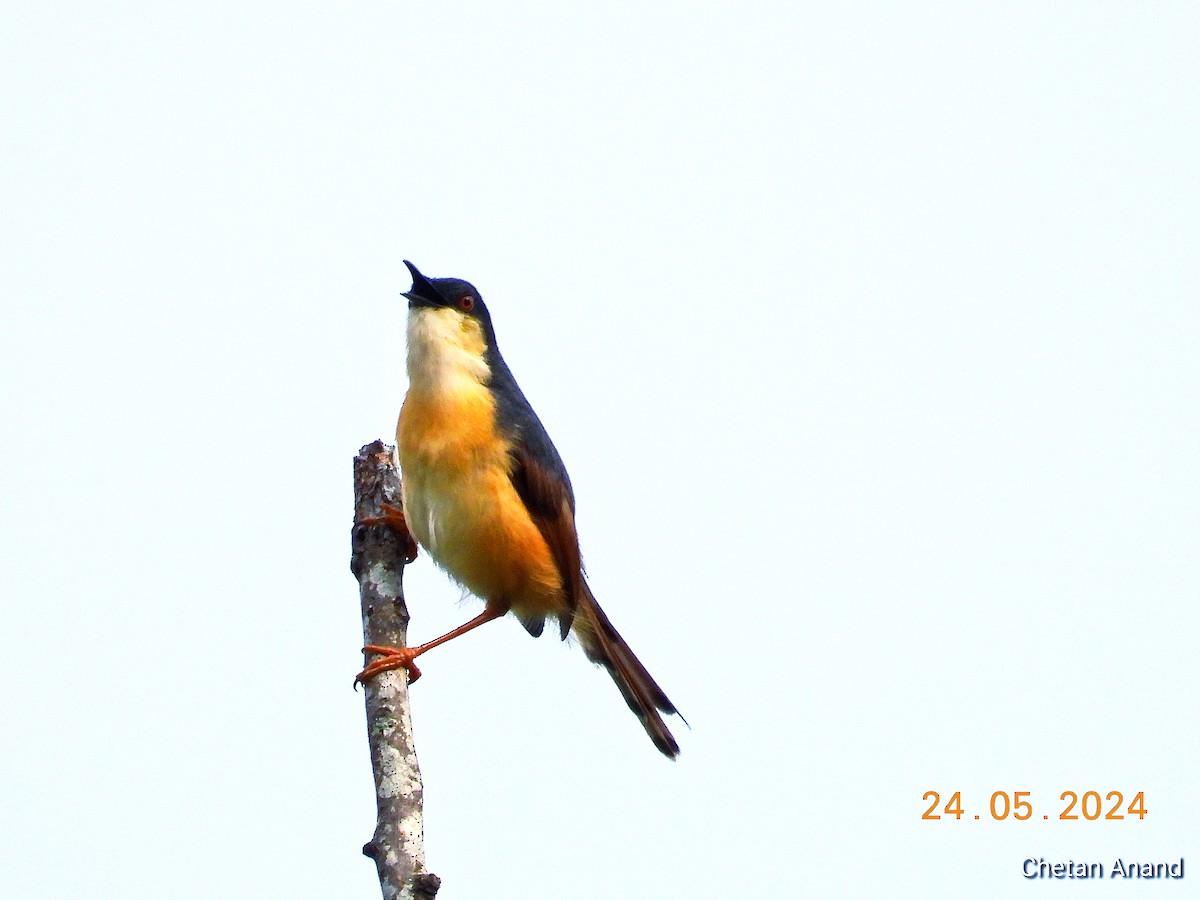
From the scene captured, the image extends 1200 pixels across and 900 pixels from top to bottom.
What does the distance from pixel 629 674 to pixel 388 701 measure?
9.85 feet

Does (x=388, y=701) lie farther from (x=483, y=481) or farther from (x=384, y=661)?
(x=483, y=481)

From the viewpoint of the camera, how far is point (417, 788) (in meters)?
4.84

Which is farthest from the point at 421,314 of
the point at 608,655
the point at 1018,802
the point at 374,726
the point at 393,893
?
the point at 1018,802

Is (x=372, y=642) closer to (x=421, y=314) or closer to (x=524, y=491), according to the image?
(x=524, y=491)

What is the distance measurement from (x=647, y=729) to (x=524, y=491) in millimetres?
1711

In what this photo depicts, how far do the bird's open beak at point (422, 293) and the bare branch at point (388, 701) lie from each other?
4.28ft

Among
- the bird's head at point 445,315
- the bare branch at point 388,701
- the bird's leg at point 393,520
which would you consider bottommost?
the bare branch at point 388,701

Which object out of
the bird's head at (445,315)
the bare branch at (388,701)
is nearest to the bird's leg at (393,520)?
the bare branch at (388,701)

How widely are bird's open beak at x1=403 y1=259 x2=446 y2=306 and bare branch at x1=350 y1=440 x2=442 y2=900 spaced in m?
1.30

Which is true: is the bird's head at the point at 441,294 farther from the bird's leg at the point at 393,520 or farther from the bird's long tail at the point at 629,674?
the bird's long tail at the point at 629,674

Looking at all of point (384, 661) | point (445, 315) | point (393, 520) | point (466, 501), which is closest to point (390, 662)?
point (384, 661)

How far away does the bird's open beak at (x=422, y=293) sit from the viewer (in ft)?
24.5

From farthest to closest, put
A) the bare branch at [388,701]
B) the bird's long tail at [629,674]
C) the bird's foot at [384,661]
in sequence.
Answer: the bird's long tail at [629,674] < the bird's foot at [384,661] < the bare branch at [388,701]

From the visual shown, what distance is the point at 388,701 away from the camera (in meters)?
5.18
